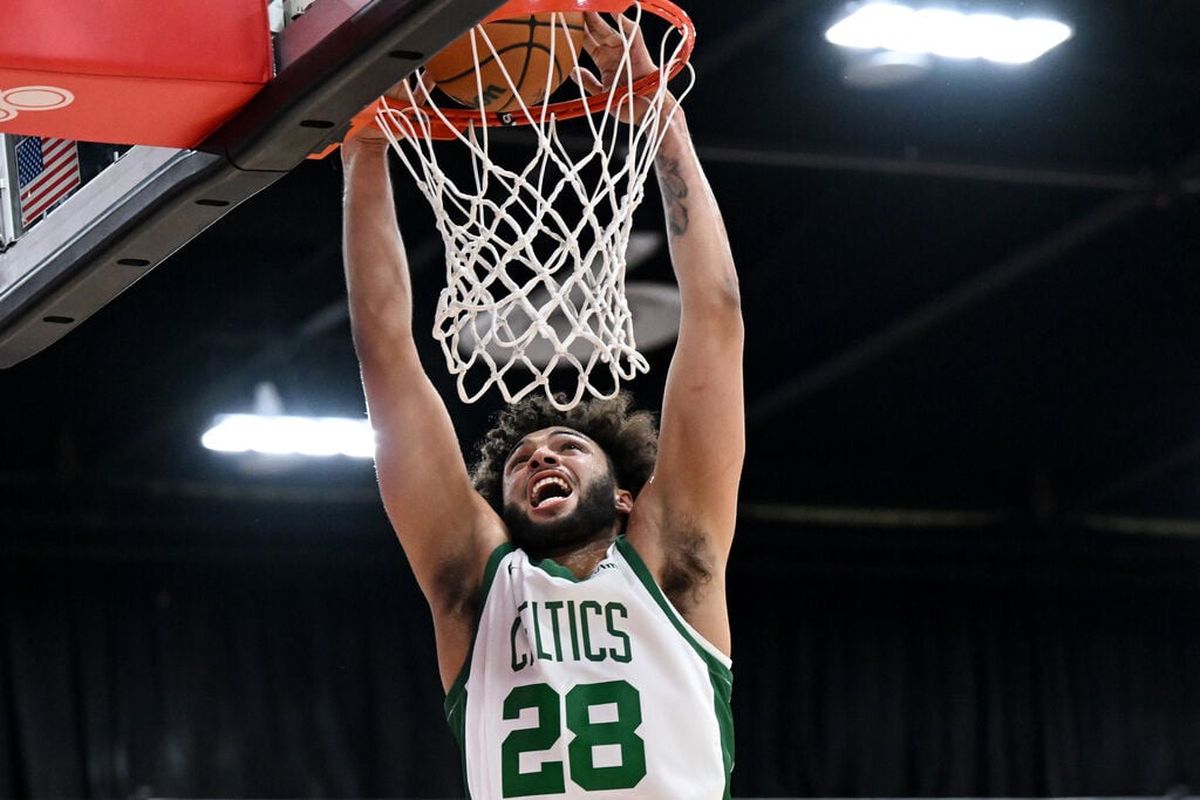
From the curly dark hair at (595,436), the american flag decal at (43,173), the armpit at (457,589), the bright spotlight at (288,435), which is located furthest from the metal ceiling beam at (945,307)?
the american flag decal at (43,173)

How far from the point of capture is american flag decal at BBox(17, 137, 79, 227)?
2.99m

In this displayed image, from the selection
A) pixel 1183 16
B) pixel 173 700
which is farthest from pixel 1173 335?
pixel 173 700

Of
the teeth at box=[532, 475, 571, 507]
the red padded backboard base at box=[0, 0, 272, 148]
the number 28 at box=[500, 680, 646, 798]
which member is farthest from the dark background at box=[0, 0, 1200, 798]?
the red padded backboard base at box=[0, 0, 272, 148]

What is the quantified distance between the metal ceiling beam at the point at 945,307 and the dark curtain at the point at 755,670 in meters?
0.94

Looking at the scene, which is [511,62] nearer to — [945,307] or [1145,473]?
[945,307]

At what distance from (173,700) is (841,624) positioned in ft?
10.8

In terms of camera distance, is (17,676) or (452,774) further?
(452,774)

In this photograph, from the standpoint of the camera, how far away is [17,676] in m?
7.79

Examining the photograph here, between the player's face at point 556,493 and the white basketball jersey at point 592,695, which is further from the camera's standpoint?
the player's face at point 556,493

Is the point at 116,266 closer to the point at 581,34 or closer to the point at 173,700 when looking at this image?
the point at 581,34

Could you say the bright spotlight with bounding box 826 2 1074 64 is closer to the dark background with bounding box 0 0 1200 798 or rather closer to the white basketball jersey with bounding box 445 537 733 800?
the dark background with bounding box 0 0 1200 798

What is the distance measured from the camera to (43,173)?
9.93 ft

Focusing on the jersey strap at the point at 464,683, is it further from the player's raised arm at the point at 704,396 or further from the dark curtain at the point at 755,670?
the dark curtain at the point at 755,670

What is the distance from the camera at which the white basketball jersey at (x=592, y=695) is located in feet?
10.1
